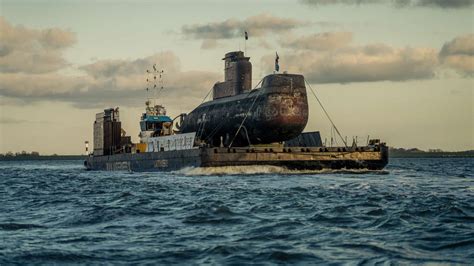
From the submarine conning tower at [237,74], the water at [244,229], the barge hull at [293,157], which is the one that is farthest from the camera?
the submarine conning tower at [237,74]

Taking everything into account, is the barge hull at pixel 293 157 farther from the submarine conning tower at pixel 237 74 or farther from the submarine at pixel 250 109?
the submarine conning tower at pixel 237 74

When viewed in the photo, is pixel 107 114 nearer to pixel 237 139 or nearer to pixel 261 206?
pixel 237 139

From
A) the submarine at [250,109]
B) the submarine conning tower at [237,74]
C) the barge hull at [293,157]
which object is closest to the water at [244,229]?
the barge hull at [293,157]

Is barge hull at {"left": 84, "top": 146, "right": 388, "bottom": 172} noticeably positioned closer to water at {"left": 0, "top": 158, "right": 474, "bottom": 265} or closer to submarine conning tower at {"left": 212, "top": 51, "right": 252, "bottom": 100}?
submarine conning tower at {"left": 212, "top": 51, "right": 252, "bottom": 100}

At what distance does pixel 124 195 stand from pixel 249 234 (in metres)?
14.8

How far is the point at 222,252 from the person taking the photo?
14055 millimetres

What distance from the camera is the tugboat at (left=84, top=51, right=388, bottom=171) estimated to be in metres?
54.9

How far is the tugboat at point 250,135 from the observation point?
5488 centimetres

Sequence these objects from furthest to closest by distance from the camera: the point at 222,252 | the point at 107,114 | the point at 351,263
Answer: the point at 107,114 < the point at 222,252 < the point at 351,263

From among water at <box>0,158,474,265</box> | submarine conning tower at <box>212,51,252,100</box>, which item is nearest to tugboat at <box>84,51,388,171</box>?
submarine conning tower at <box>212,51,252,100</box>

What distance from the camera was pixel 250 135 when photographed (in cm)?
5947

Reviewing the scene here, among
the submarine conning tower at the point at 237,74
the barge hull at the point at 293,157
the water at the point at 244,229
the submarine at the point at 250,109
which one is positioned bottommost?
the water at the point at 244,229

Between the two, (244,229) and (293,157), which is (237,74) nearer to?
(293,157)

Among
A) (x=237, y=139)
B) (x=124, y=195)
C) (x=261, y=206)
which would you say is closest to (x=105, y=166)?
(x=237, y=139)
